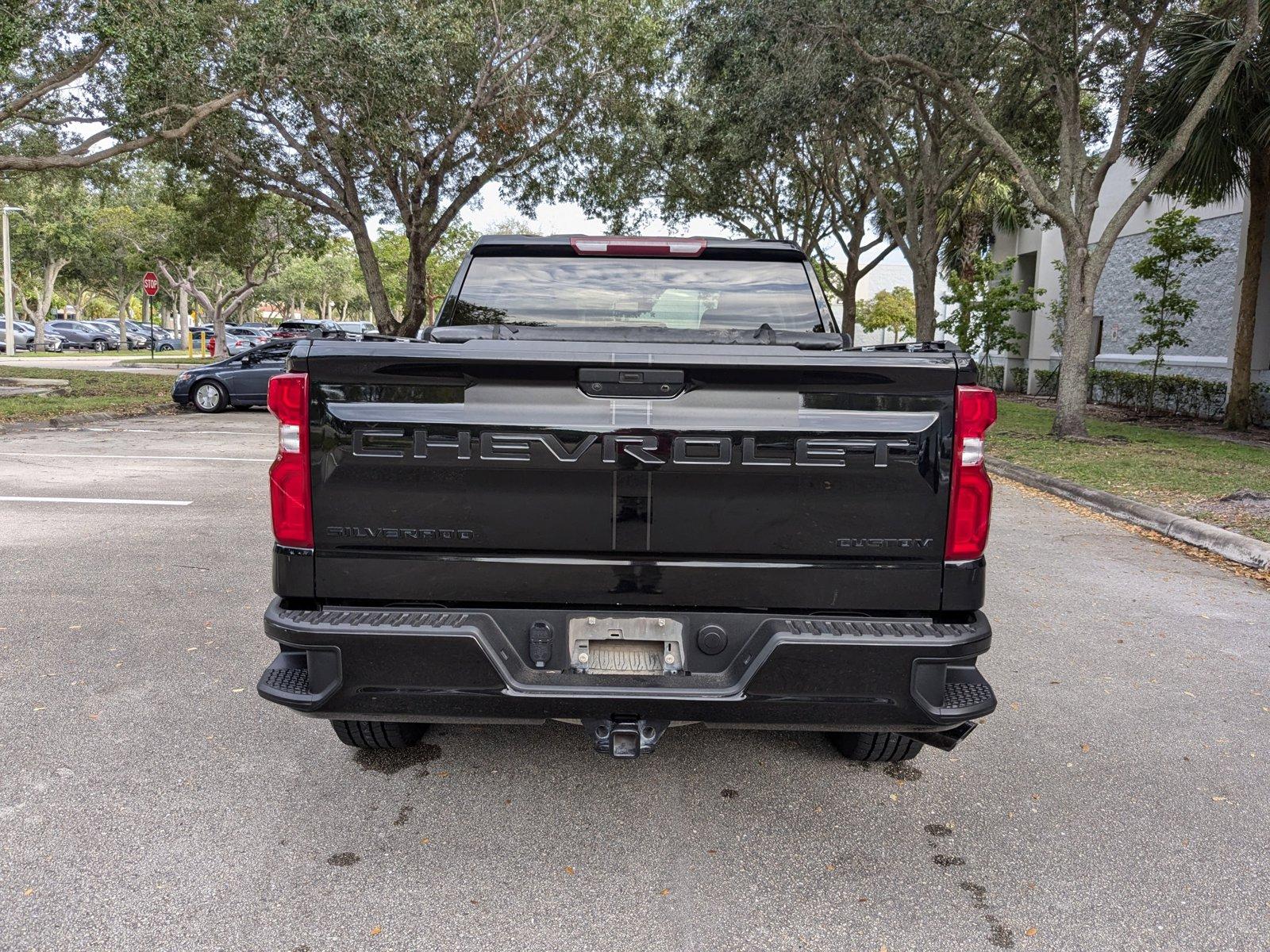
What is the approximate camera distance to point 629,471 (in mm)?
2729

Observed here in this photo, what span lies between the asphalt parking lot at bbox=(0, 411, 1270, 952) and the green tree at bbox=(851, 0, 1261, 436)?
10.4 metres

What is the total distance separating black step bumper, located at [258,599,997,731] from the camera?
2713 millimetres

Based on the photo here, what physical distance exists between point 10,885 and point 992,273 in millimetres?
28008

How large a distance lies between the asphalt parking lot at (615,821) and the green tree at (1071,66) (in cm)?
1045

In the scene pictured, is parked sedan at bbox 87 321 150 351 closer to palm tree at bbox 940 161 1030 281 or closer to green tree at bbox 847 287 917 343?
green tree at bbox 847 287 917 343

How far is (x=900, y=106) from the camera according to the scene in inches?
876

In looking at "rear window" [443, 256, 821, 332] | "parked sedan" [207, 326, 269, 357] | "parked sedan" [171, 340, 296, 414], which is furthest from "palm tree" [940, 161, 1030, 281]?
"parked sedan" [207, 326, 269, 357]

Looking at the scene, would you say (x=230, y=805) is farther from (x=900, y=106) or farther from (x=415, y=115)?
(x=900, y=106)

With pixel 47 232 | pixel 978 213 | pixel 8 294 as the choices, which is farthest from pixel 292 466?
pixel 47 232

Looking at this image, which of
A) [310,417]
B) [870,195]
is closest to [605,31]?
[870,195]

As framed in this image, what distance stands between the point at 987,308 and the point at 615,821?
25229 millimetres

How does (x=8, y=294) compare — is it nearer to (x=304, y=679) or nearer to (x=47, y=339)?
(x=47, y=339)

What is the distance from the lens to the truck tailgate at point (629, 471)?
2.70 m

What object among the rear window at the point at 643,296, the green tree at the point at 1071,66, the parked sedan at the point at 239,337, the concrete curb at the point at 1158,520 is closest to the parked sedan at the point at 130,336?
the parked sedan at the point at 239,337
